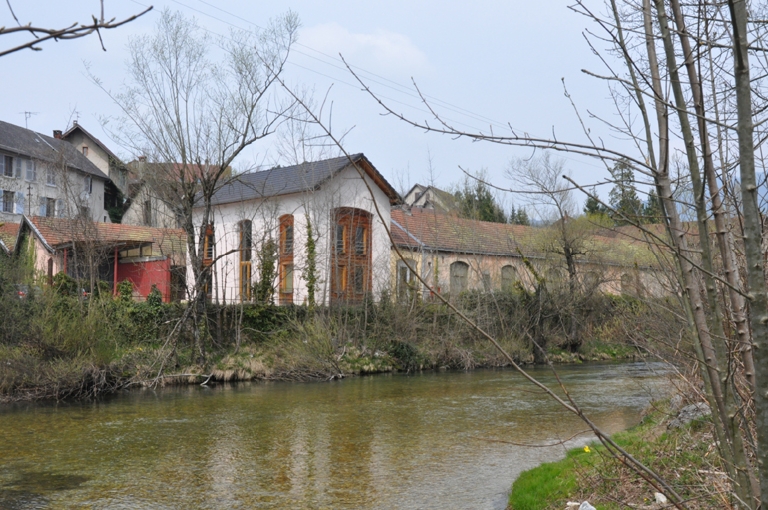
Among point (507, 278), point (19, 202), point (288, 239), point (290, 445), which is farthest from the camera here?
point (19, 202)

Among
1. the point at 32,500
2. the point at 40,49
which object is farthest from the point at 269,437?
the point at 40,49

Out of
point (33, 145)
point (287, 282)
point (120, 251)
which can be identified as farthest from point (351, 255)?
point (33, 145)

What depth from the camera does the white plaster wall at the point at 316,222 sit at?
2489cm

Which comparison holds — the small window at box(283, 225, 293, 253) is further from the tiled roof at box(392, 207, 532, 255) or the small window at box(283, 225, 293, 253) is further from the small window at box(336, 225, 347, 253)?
the tiled roof at box(392, 207, 532, 255)

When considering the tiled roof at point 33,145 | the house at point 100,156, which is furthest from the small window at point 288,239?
the house at point 100,156

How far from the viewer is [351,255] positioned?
85.4 ft

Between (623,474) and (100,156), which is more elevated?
(100,156)

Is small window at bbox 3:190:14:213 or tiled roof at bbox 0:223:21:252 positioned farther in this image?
small window at bbox 3:190:14:213

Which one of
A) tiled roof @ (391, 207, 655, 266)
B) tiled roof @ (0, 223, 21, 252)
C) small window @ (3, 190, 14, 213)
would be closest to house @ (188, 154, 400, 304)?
A: tiled roof @ (391, 207, 655, 266)

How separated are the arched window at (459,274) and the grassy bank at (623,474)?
72.5 ft

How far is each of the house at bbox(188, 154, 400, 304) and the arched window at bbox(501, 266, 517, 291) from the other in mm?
5017

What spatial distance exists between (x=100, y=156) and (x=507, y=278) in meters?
37.0

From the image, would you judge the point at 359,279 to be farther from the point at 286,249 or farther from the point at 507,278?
the point at 507,278

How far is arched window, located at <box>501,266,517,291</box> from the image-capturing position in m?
28.2
